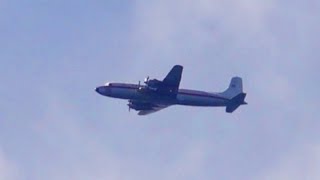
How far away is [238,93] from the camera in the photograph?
192750 millimetres

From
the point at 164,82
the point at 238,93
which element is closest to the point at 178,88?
the point at 164,82

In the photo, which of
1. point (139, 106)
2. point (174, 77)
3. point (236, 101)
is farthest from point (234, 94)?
point (174, 77)

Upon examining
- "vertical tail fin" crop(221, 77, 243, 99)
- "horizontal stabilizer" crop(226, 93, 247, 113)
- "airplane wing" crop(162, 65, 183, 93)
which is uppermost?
"vertical tail fin" crop(221, 77, 243, 99)

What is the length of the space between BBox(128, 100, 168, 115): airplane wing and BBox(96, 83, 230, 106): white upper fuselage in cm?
597

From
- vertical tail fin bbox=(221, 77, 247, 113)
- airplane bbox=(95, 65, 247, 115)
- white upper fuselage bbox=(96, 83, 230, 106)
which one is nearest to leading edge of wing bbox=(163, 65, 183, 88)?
airplane bbox=(95, 65, 247, 115)

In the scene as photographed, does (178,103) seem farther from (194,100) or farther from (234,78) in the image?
(234,78)

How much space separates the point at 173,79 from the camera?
176 m

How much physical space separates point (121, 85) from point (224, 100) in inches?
821

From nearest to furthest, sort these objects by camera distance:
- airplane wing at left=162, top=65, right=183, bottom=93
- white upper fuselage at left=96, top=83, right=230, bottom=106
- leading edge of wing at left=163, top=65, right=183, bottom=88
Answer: leading edge of wing at left=163, top=65, right=183, bottom=88 → airplane wing at left=162, top=65, right=183, bottom=93 → white upper fuselage at left=96, top=83, right=230, bottom=106

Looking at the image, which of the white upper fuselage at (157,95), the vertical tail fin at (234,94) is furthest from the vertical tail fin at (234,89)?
the white upper fuselage at (157,95)

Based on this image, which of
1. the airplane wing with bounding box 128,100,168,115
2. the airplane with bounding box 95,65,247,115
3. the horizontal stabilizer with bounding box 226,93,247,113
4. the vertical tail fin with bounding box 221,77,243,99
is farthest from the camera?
the vertical tail fin with bounding box 221,77,243,99

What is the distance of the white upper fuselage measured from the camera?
589 feet

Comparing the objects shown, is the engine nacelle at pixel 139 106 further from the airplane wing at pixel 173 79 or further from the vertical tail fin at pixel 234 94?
the vertical tail fin at pixel 234 94

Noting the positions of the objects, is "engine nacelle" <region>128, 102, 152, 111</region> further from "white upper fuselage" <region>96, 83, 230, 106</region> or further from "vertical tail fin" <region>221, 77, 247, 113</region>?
"vertical tail fin" <region>221, 77, 247, 113</region>
